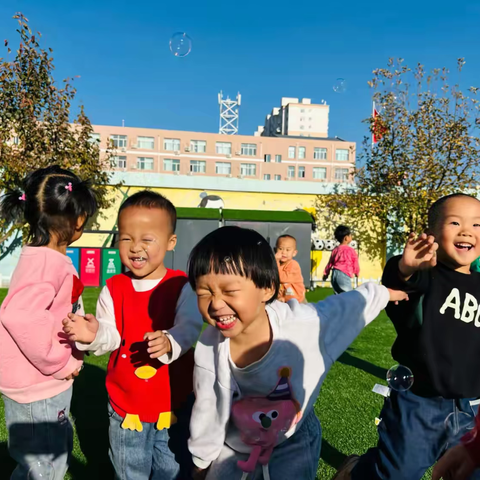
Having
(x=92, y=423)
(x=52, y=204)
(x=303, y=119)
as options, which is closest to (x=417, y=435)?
(x=52, y=204)

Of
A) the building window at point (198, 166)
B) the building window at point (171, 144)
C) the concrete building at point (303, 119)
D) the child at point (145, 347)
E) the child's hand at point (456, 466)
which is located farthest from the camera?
the concrete building at point (303, 119)

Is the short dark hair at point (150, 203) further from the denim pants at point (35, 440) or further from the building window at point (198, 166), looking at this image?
the building window at point (198, 166)

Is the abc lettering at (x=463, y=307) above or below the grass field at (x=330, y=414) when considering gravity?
above

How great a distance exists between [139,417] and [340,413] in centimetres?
229

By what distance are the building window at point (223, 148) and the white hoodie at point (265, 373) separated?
55.1 meters

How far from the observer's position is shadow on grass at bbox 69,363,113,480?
9.30 feet

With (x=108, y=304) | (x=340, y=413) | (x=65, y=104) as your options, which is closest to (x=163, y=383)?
(x=108, y=304)

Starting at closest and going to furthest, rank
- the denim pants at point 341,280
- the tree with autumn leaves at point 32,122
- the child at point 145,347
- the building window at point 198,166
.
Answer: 1. the child at point 145,347
2. the denim pants at point 341,280
3. the tree with autumn leaves at point 32,122
4. the building window at point 198,166

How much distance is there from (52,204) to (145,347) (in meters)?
0.80

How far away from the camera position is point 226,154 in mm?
55844

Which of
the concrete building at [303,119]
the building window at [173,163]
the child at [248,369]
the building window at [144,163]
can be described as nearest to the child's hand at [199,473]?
the child at [248,369]

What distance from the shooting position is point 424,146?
1359 cm

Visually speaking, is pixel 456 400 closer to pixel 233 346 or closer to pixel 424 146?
pixel 233 346

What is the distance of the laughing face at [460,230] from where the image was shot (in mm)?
2156
